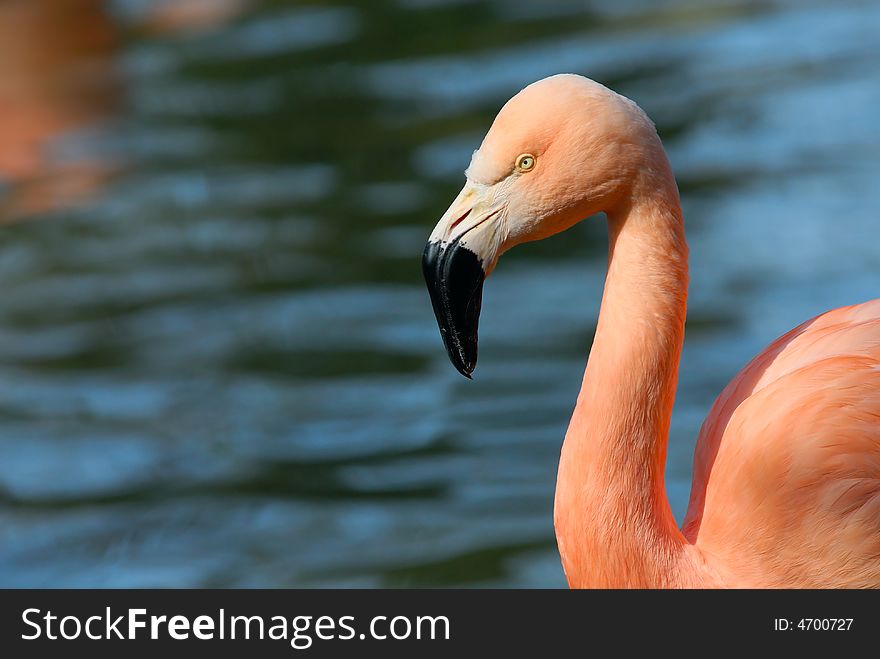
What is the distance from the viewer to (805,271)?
592 centimetres

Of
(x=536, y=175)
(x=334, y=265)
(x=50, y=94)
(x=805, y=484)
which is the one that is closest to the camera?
(x=536, y=175)

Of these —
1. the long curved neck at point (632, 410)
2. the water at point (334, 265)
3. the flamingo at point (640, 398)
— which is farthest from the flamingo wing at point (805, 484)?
the water at point (334, 265)

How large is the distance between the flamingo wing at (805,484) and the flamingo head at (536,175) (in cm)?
61

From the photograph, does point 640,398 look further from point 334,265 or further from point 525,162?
point 334,265

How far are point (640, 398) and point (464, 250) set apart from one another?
49 cm

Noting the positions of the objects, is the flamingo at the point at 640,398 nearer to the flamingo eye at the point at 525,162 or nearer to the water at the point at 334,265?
the flamingo eye at the point at 525,162

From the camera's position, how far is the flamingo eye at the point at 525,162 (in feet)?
9.68

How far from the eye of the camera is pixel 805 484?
308cm

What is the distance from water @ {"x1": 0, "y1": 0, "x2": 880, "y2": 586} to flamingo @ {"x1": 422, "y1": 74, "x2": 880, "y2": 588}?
130 centimetres

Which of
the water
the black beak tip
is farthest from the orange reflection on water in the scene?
the black beak tip

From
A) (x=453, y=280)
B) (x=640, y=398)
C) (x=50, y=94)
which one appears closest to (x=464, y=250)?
(x=453, y=280)

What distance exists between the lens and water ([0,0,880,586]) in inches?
189

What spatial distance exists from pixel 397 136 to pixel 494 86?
2.24ft

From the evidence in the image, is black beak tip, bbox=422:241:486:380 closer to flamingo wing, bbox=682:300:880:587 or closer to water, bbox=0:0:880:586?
flamingo wing, bbox=682:300:880:587
